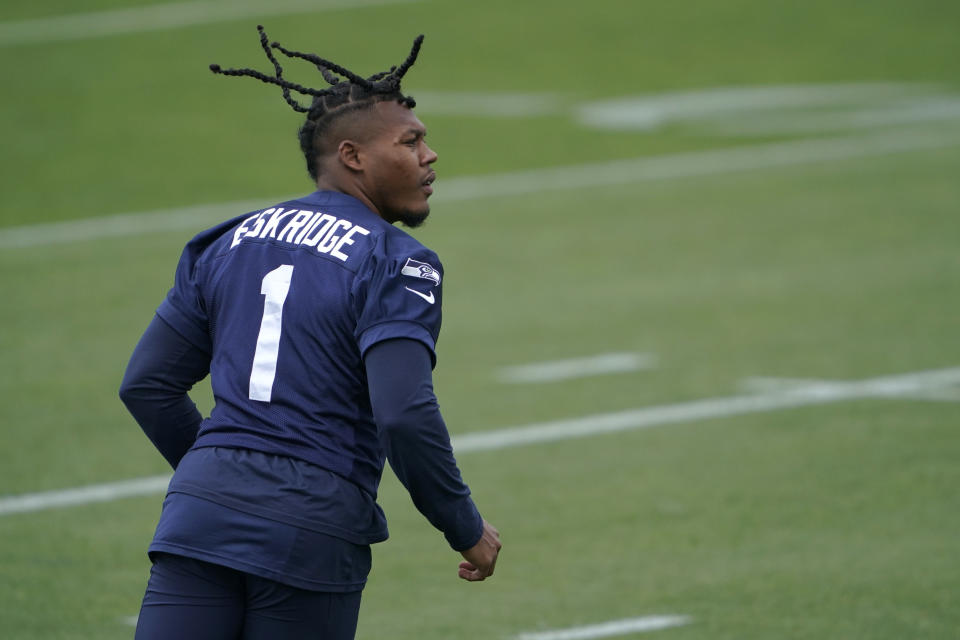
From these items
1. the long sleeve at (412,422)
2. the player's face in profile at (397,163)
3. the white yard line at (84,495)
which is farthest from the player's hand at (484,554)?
the white yard line at (84,495)

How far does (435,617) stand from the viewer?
7.00m

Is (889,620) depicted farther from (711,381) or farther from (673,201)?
(673,201)

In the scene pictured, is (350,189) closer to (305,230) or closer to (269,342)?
(305,230)

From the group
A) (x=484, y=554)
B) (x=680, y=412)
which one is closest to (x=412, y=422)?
(x=484, y=554)

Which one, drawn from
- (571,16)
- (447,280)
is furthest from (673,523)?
(571,16)

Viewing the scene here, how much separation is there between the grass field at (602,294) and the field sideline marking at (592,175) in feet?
0.27

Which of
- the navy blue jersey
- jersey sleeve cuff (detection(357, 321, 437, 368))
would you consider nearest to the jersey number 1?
the navy blue jersey

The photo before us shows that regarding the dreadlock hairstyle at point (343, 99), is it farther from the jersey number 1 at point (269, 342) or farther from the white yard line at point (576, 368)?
the white yard line at point (576, 368)

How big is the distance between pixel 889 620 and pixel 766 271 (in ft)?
24.7

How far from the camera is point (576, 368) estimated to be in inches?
445

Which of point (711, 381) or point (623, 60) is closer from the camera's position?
point (711, 381)

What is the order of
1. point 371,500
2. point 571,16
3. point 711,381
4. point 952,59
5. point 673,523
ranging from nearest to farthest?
1. point 371,500
2. point 673,523
3. point 711,381
4. point 952,59
5. point 571,16

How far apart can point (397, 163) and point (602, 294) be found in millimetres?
9042

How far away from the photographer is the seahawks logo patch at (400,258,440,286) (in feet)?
13.8
